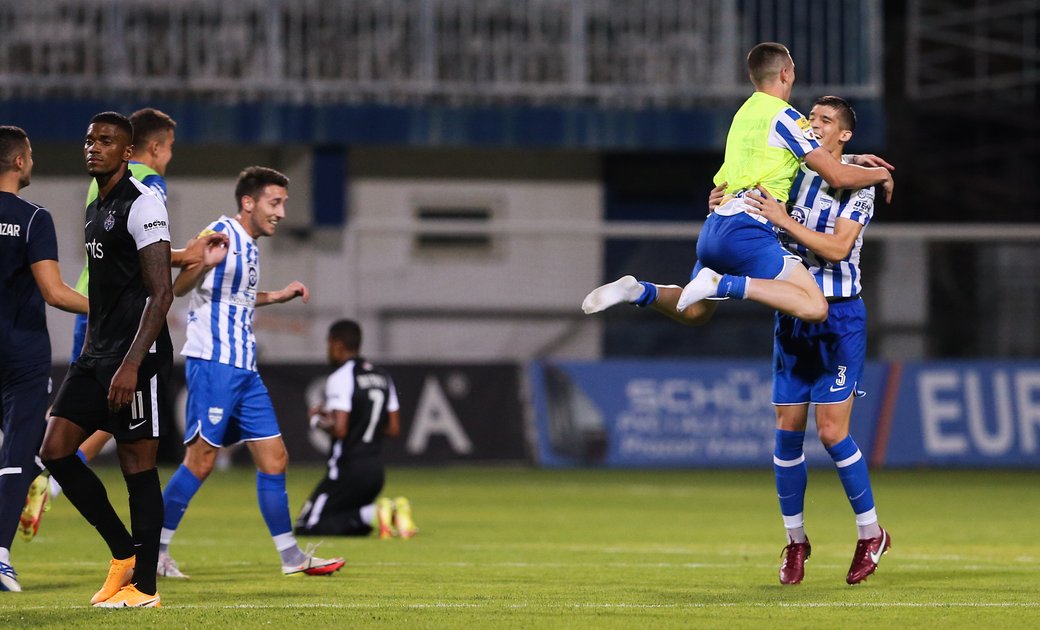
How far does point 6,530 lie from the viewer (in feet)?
23.9

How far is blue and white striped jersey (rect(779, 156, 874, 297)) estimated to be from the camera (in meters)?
7.57

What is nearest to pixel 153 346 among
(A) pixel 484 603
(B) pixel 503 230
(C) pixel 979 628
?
(A) pixel 484 603

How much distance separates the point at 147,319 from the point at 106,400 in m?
0.45

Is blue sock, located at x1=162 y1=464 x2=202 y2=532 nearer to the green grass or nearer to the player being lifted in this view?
the green grass

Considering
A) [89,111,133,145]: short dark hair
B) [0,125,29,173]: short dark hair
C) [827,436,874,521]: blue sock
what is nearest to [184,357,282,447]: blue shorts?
[0,125,29,173]: short dark hair

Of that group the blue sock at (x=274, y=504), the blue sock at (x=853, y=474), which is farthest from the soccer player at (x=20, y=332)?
the blue sock at (x=853, y=474)

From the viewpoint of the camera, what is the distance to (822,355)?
299 inches

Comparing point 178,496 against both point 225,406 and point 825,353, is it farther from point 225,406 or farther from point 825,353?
point 825,353

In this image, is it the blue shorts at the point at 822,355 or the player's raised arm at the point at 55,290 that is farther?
the blue shorts at the point at 822,355

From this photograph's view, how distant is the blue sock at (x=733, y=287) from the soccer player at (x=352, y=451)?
3.92 meters

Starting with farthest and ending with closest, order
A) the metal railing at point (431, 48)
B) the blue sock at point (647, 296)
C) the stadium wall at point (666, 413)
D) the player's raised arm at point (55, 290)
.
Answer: the metal railing at point (431, 48) < the stadium wall at point (666, 413) < the blue sock at point (647, 296) < the player's raised arm at point (55, 290)

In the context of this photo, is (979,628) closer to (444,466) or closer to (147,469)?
(147,469)

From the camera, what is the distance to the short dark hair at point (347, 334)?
35.0 ft

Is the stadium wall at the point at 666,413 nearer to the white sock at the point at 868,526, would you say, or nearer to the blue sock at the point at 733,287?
the white sock at the point at 868,526
